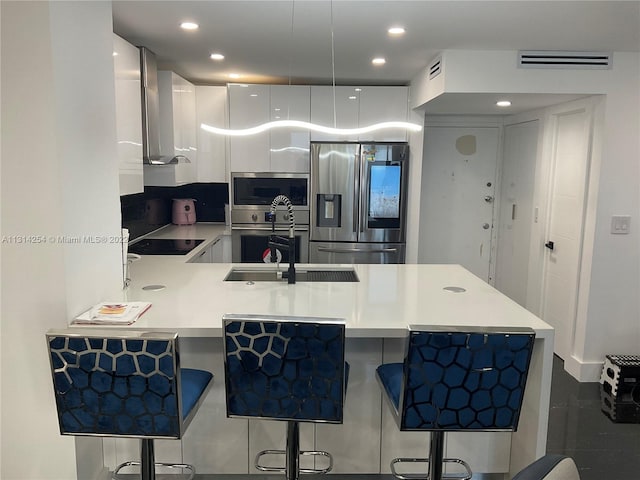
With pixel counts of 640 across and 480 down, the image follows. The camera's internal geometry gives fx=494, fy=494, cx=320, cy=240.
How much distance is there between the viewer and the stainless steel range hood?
3.40 meters

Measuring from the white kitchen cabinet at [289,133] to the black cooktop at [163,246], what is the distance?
1139 millimetres

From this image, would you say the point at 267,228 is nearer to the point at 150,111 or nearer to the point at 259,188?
the point at 259,188

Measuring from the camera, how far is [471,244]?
550 cm

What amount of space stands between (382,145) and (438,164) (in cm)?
111

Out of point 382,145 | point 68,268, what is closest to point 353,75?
point 382,145

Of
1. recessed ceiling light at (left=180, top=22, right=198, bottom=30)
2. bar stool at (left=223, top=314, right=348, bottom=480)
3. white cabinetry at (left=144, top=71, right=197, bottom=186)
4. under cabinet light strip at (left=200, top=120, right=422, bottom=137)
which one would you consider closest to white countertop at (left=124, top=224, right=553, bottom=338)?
bar stool at (left=223, top=314, right=348, bottom=480)

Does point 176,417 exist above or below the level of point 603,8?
below

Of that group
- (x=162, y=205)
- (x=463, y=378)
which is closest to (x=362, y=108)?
(x=162, y=205)

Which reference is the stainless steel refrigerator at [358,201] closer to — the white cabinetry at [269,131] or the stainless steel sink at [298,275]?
the white cabinetry at [269,131]

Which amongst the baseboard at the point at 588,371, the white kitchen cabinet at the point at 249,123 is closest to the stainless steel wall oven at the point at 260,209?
the white kitchen cabinet at the point at 249,123

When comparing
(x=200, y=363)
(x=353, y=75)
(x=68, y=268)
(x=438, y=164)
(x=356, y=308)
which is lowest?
(x=200, y=363)

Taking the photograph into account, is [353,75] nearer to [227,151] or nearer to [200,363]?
[227,151]

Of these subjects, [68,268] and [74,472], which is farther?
[74,472]

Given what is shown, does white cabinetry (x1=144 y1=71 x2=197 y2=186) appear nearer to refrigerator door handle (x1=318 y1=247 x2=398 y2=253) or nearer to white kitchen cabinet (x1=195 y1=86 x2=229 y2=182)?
white kitchen cabinet (x1=195 y1=86 x2=229 y2=182)
